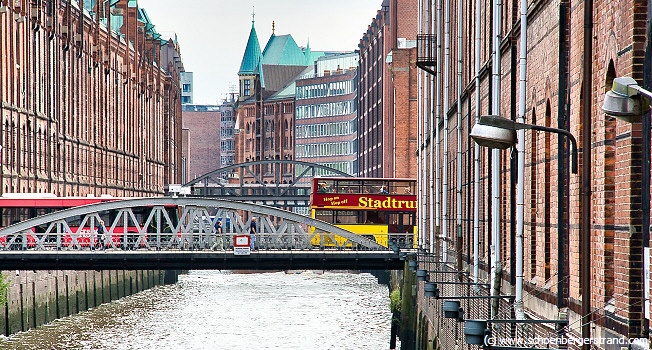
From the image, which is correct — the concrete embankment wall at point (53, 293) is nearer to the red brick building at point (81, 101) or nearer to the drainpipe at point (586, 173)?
the red brick building at point (81, 101)

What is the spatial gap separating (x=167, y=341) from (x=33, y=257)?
8623 mm

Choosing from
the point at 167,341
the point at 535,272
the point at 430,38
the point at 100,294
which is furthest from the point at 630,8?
the point at 100,294

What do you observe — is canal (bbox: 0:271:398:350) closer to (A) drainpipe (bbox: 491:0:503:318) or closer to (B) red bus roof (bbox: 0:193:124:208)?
(B) red bus roof (bbox: 0:193:124:208)

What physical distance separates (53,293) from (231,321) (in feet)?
29.3

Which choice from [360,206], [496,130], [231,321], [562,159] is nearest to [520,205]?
[562,159]

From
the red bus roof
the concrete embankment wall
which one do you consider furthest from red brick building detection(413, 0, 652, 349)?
the red bus roof

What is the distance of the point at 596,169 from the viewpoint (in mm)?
16125

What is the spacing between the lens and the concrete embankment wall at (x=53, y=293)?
59031mm

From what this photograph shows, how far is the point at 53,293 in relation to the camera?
69.1 meters

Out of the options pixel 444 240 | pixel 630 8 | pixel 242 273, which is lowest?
pixel 242 273

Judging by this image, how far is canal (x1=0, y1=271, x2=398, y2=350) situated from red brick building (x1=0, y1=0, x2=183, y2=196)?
28.8 feet

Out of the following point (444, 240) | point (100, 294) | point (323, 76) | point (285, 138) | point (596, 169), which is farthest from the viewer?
point (285, 138)

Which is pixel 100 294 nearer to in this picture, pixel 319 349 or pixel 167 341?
pixel 167 341

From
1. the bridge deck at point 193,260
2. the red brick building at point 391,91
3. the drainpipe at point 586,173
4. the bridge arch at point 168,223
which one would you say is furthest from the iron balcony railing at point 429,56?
the red brick building at point 391,91
